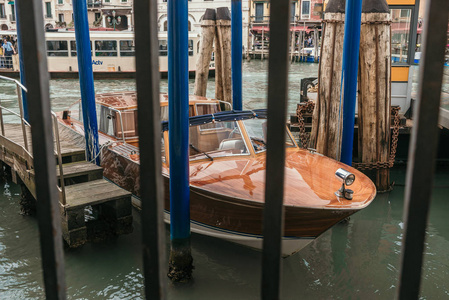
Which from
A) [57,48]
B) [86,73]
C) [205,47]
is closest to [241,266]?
[86,73]

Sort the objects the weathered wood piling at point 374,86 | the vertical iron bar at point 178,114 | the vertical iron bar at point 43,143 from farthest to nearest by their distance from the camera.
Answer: the weathered wood piling at point 374,86
the vertical iron bar at point 178,114
the vertical iron bar at point 43,143

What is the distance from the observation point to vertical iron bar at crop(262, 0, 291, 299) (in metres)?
0.81

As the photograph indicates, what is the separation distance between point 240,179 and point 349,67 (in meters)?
2.08

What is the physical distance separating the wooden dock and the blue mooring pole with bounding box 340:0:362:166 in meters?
2.85

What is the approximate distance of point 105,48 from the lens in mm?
20344

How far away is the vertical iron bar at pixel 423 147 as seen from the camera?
758 millimetres

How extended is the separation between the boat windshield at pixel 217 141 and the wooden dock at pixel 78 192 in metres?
1.00

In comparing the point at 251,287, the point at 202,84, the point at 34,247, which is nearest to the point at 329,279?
the point at 251,287

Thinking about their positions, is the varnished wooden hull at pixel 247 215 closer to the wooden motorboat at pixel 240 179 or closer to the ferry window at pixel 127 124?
the wooden motorboat at pixel 240 179

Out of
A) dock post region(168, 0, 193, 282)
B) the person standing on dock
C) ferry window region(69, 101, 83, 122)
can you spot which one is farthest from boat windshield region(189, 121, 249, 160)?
the person standing on dock

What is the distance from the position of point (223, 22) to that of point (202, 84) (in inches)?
52.0

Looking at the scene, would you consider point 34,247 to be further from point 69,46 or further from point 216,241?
point 69,46

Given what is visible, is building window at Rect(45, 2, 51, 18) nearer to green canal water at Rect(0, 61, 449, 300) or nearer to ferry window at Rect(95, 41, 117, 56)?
ferry window at Rect(95, 41, 117, 56)

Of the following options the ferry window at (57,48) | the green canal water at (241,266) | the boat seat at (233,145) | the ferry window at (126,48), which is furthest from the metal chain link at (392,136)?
the ferry window at (57,48)
